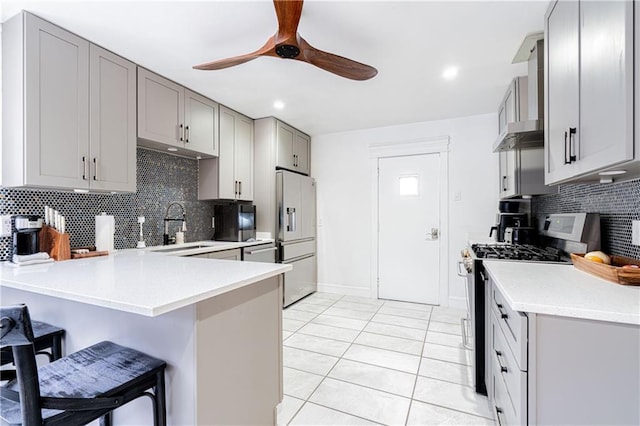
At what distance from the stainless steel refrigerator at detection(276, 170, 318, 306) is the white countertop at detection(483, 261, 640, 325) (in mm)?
2767

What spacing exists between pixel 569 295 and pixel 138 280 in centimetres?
175

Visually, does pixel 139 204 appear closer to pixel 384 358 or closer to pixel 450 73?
pixel 384 358

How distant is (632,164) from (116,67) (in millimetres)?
3147

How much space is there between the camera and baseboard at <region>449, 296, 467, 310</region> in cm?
386

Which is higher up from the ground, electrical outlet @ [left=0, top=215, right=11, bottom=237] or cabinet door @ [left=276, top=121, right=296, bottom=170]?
cabinet door @ [left=276, top=121, right=296, bottom=170]

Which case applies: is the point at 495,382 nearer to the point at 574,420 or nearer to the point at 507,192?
the point at 574,420

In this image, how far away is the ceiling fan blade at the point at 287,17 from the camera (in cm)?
153

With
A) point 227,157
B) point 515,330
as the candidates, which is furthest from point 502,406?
point 227,157

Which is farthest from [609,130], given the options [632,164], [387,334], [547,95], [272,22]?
[387,334]

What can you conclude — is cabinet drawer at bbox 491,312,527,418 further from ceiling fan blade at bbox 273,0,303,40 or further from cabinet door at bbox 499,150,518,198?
ceiling fan blade at bbox 273,0,303,40

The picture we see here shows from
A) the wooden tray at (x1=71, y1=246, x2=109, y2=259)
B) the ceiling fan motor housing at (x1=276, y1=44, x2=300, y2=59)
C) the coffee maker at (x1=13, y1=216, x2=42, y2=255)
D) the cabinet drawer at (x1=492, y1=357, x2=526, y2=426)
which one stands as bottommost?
the cabinet drawer at (x1=492, y1=357, x2=526, y2=426)

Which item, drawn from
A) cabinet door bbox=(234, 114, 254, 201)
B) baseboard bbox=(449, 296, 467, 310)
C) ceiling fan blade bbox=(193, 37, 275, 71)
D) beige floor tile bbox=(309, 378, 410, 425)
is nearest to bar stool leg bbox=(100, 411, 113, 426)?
beige floor tile bbox=(309, 378, 410, 425)

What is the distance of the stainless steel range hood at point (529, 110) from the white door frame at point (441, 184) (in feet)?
4.45

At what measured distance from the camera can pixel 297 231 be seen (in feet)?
13.7
